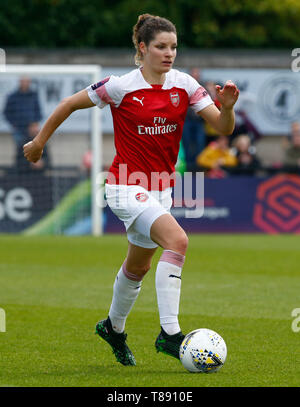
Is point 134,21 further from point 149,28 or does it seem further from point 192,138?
point 149,28

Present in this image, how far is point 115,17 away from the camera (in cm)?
2925

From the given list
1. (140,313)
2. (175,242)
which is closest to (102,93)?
(175,242)

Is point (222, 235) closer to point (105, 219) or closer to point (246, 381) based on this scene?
point (105, 219)

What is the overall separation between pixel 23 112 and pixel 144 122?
11807 millimetres

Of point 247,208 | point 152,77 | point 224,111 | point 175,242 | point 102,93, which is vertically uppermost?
point 152,77

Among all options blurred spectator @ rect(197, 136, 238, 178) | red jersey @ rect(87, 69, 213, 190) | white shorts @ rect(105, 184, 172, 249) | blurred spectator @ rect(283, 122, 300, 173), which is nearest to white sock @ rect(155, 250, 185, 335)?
white shorts @ rect(105, 184, 172, 249)

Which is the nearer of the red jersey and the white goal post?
the red jersey

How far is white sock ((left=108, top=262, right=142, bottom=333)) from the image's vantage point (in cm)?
619

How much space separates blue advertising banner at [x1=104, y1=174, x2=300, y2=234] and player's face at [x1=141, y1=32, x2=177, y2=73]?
1108 centimetres

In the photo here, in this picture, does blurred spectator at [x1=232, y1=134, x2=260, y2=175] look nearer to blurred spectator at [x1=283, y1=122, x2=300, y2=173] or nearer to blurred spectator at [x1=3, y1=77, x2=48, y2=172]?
blurred spectator at [x1=283, y1=122, x2=300, y2=173]

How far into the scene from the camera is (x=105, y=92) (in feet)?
20.1

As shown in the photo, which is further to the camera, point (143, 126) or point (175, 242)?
point (143, 126)

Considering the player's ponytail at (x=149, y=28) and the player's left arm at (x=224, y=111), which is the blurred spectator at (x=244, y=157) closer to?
the player's left arm at (x=224, y=111)

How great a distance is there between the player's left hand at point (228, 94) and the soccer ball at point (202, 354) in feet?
4.78
